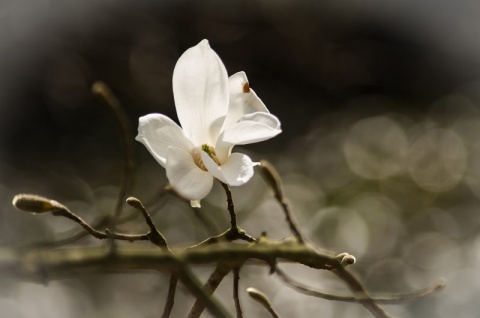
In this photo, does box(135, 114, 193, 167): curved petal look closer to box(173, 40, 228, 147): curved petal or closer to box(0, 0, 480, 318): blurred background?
box(173, 40, 228, 147): curved petal

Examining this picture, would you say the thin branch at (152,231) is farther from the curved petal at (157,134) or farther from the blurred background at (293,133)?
the blurred background at (293,133)

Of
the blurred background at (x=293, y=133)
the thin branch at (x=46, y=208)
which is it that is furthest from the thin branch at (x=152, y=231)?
the blurred background at (x=293, y=133)

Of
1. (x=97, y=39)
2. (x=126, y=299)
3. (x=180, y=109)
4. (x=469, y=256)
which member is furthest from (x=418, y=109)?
(x=180, y=109)

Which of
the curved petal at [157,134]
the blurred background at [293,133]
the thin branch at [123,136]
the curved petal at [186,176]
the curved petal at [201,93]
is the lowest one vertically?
the thin branch at [123,136]

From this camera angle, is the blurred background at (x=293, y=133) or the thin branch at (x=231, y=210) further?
the blurred background at (x=293, y=133)

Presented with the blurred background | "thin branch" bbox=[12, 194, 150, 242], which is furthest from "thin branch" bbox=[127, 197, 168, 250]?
the blurred background

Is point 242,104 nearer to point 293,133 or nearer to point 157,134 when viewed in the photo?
point 157,134

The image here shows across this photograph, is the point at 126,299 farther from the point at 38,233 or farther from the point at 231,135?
the point at 231,135

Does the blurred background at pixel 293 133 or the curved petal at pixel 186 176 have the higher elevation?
the blurred background at pixel 293 133

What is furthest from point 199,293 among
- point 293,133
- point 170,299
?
point 293,133
